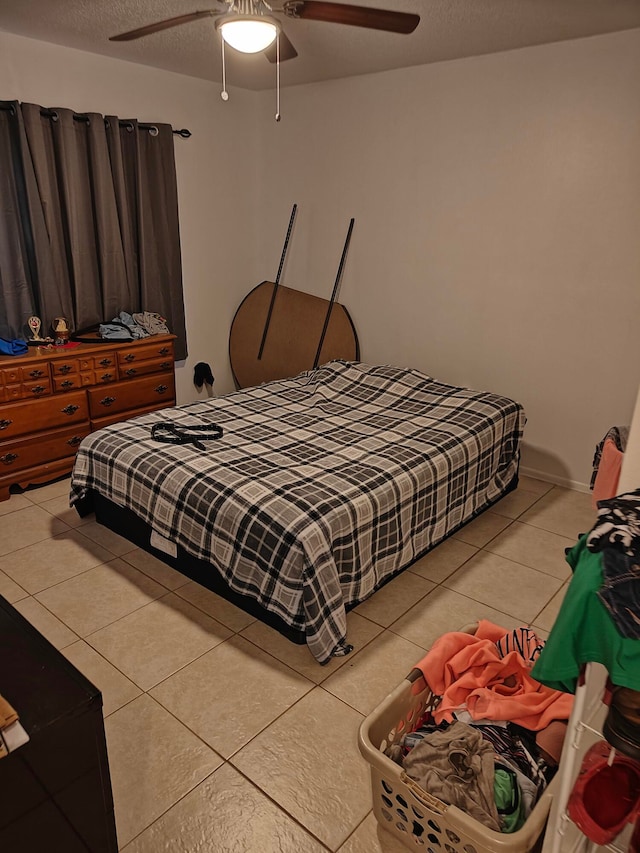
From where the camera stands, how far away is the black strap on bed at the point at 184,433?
2.71 meters

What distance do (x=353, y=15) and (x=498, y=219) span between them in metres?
1.64

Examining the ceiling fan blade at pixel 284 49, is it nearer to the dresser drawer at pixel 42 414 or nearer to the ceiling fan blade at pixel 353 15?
the ceiling fan blade at pixel 353 15

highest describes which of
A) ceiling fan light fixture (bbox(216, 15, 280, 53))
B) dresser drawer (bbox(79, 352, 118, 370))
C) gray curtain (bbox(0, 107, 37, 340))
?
ceiling fan light fixture (bbox(216, 15, 280, 53))

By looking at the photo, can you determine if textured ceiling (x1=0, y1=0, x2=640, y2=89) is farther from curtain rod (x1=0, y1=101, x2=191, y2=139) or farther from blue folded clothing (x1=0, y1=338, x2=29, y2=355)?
blue folded clothing (x1=0, y1=338, x2=29, y2=355)

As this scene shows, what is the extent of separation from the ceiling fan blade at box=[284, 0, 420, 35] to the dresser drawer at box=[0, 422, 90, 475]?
2.48 metres

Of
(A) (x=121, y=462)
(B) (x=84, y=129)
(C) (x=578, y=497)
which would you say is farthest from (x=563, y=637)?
(B) (x=84, y=129)

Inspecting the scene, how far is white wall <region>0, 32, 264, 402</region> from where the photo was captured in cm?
335

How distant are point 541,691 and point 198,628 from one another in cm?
126

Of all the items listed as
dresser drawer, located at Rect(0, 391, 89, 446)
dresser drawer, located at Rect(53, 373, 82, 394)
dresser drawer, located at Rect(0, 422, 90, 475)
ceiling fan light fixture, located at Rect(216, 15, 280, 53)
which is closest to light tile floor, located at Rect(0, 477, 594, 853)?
dresser drawer, located at Rect(0, 422, 90, 475)

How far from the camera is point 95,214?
370 centimetres

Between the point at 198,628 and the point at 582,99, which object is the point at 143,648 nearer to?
the point at 198,628

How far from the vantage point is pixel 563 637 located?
0.96 meters

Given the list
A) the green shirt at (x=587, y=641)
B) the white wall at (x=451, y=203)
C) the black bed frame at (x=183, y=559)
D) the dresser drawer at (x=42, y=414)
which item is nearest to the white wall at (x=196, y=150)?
the white wall at (x=451, y=203)

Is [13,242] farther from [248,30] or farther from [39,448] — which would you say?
[248,30]
